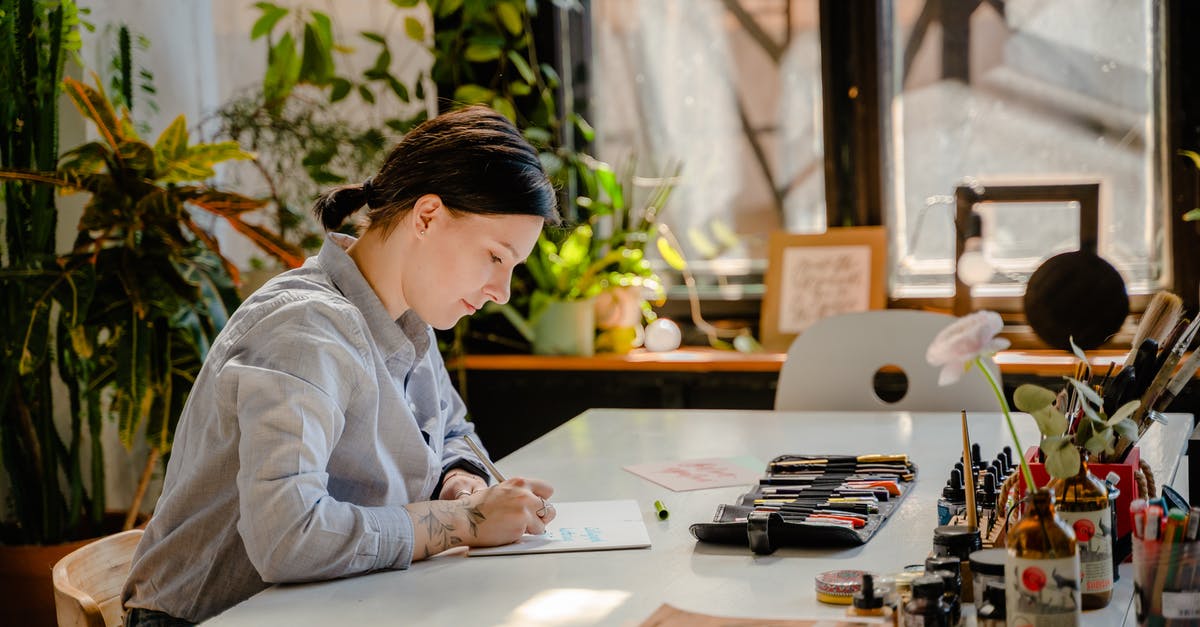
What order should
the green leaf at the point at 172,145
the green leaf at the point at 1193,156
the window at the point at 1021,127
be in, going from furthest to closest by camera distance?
1. the window at the point at 1021,127
2. the green leaf at the point at 1193,156
3. the green leaf at the point at 172,145

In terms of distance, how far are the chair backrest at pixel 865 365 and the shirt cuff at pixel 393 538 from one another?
4.37 ft

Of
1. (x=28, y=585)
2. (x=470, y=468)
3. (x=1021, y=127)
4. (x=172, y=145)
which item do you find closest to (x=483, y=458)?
(x=470, y=468)

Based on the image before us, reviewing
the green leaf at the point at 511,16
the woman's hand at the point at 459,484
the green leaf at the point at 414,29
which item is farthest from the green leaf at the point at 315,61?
the woman's hand at the point at 459,484

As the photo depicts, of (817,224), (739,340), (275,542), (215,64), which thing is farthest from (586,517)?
(215,64)

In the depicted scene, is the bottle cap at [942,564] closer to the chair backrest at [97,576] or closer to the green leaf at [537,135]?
the chair backrest at [97,576]

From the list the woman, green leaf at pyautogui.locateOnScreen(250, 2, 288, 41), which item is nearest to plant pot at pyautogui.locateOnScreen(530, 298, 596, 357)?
green leaf at pyautogui.locateOnScreen(250, 2, 288, 41)

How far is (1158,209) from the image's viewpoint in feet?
10.6

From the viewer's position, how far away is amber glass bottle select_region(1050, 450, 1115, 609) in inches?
48.3

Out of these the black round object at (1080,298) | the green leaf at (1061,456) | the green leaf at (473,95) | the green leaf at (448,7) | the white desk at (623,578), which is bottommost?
the white desk at (623,578)

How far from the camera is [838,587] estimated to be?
4.25 feet

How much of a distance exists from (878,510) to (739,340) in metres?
1.87

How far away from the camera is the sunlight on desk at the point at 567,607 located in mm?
1283

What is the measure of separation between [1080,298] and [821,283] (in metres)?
1.30

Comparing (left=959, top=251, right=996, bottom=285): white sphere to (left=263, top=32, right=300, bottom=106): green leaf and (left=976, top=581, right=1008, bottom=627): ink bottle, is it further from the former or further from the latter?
(left=976, top=581, right=1008, bottom=627): ink bottle
